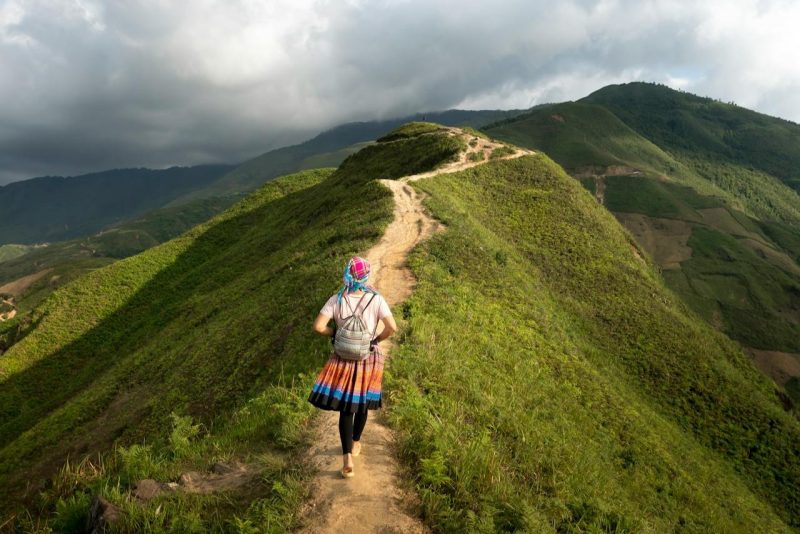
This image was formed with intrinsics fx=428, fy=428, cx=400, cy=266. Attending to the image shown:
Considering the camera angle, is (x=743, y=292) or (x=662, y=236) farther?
(x=662, y=236)

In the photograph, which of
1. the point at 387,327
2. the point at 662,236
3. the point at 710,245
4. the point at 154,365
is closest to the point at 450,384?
the point at 387,327

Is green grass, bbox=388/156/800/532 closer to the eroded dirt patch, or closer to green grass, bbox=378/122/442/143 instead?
green grass, bbox=378/122/442/143

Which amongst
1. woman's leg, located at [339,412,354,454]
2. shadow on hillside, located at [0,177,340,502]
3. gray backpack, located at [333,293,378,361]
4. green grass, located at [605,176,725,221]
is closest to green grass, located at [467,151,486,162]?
shadow on hillside, located at [0,177,340,502]

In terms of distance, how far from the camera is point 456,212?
112ft

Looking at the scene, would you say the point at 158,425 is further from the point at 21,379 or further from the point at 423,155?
the point at 423,155

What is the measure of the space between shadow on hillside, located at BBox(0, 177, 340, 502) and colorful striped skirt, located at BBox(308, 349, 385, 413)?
21.3 ft

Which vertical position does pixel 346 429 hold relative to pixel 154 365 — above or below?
above

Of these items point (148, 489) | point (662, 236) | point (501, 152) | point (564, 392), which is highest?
point (501, 152)

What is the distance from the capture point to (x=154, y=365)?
27.6m

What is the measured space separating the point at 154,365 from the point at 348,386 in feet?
85.6

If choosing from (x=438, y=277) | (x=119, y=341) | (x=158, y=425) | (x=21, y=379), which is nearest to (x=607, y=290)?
(x=438, y=277)

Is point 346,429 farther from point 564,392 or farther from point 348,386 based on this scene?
point 564,392

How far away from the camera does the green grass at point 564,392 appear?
7.67 m

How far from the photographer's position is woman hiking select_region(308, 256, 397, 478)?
22.1 feet
